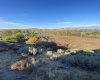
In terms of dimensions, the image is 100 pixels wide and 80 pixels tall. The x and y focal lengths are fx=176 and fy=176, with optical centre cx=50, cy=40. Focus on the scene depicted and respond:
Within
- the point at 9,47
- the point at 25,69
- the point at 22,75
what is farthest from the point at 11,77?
the point at 9,47

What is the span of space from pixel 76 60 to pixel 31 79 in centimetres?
410

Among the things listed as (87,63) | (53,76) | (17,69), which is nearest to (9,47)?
(17,69)

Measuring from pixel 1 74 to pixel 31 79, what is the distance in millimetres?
1811

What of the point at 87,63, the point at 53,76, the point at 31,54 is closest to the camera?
the point at 53,76

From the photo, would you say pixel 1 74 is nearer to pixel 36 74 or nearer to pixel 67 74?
pixel 36 74

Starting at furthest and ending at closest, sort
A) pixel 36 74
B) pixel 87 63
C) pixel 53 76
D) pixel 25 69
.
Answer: pixel 87 63
pixel 25 69
pixel 36 74
pixel 53 76

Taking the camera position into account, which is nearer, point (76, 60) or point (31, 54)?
point (76, 60)

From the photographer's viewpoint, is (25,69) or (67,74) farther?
(25,69)

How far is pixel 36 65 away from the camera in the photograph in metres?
10.3

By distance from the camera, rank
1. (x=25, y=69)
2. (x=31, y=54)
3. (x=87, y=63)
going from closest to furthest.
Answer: (x=25, y=69) → (x=87, y=63) → (x=31, y=54)

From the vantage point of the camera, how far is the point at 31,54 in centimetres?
1568


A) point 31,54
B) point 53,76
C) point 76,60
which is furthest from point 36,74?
point 31,54

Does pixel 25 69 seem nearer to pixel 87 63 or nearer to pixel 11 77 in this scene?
pixel 11 77

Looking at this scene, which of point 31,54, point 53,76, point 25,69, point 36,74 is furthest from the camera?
point 31,54
